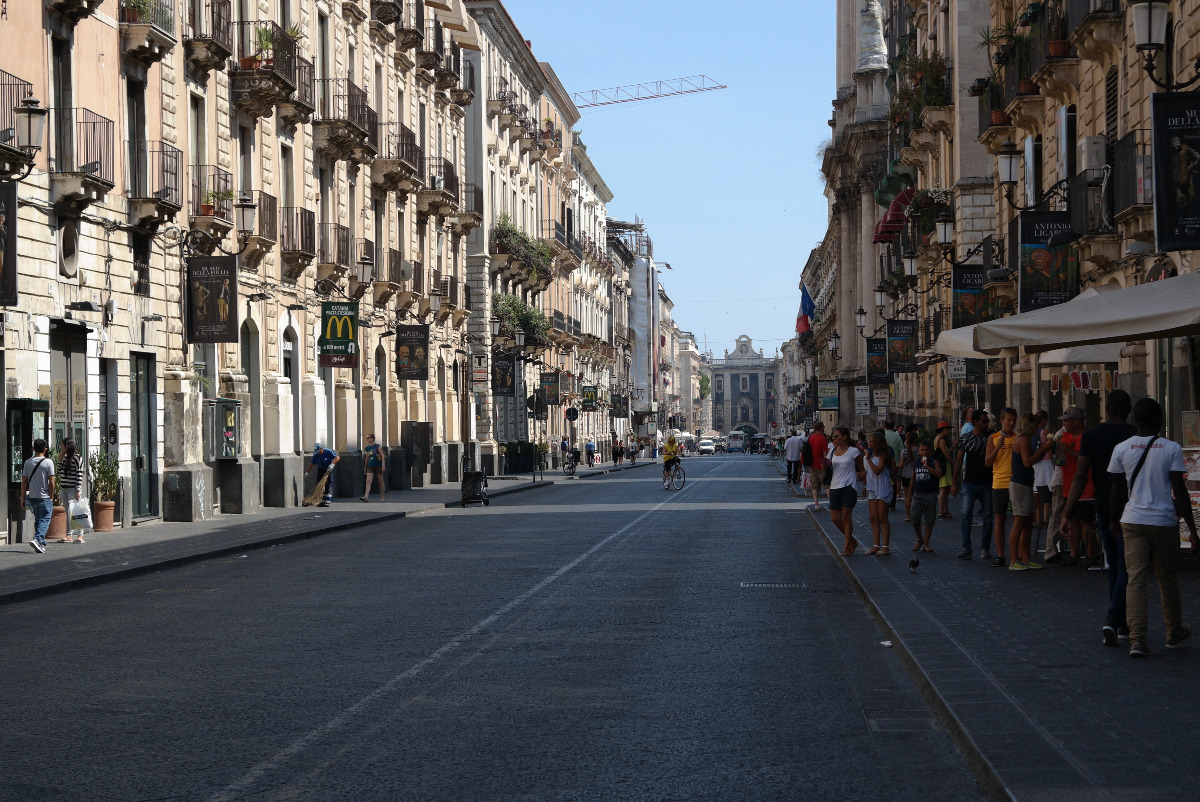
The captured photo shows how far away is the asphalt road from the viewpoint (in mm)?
7109

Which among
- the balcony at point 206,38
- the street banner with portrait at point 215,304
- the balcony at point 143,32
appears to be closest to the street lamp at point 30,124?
the balcony at point 143,32

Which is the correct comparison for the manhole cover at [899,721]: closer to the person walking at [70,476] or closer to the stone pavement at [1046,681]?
the stone pavement at [1046,681]

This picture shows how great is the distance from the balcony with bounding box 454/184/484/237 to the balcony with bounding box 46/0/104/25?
99.2ft

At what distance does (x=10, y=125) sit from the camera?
22.2m

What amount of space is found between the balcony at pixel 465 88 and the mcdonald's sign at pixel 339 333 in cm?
2057

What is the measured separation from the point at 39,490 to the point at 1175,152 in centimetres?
1560

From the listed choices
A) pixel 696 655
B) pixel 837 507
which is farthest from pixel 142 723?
pixel 837 507

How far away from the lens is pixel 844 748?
7.81m

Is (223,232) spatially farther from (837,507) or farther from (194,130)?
(837,507)

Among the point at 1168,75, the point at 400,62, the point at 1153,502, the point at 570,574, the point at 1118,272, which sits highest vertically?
the point at 400,62

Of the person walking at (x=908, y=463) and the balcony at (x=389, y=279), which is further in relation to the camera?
the balcony at (x=389, y=279)

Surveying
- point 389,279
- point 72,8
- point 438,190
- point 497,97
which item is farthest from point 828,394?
point 72,8

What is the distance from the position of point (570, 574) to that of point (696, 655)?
21.8 feet

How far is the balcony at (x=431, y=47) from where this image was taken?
50.1 m
